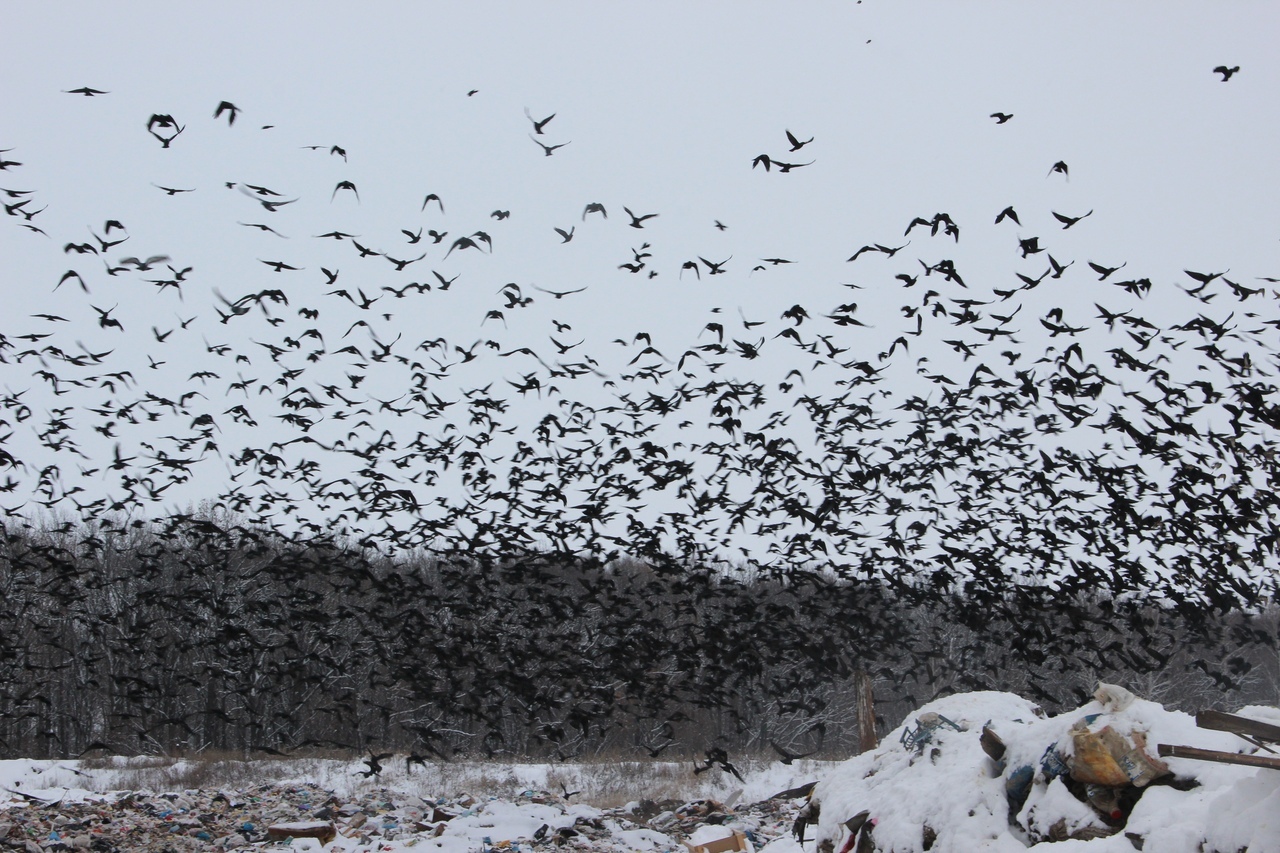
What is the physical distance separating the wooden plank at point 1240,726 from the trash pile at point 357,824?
7083 millimetres

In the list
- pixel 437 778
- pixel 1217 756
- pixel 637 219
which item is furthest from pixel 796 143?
pixel 437 778

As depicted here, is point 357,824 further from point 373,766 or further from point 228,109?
point 228,109

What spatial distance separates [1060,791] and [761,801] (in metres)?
11.1

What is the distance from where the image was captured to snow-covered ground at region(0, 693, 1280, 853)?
367cm

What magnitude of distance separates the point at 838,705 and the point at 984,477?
89.5 ft

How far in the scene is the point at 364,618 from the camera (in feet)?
121

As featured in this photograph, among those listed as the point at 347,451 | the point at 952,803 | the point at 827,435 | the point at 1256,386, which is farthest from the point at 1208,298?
the point at 347,451

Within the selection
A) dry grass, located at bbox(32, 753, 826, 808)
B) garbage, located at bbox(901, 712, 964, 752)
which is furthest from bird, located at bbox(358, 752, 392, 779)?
garbage, located at bbox(901, 712, 964, 752)

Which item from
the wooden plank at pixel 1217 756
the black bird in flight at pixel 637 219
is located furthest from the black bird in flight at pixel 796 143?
the wooden plank at pixel 1217 756

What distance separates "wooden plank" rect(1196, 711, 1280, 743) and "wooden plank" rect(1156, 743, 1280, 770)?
0.10m

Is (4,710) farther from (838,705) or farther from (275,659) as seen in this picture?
(838,705)

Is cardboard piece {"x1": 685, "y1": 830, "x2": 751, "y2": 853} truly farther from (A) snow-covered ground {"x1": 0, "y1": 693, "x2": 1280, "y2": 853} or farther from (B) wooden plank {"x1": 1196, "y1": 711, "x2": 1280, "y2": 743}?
(B) wooden plank {"x1": 1196, "y1": 711, "x2": 1280, "y2": 743}

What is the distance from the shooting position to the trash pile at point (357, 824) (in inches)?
396

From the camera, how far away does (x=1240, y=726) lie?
10.7ft
